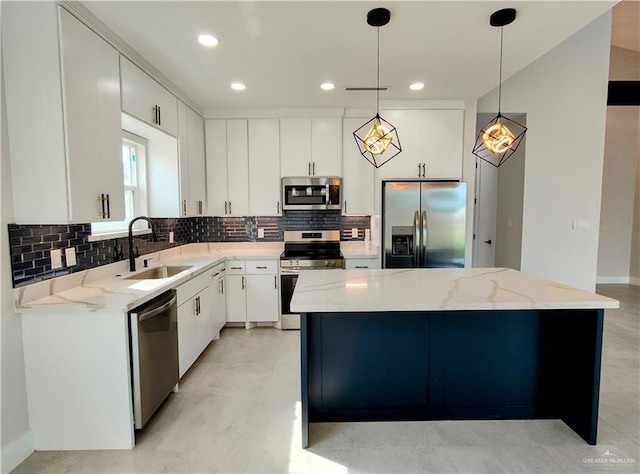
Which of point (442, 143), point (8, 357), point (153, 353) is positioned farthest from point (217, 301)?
point (442, 143)

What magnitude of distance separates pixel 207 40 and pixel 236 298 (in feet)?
8.48

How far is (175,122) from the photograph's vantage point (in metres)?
3.17

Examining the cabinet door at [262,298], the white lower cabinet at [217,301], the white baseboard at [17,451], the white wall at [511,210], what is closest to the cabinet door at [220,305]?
the white lower cabinet at [217,301]

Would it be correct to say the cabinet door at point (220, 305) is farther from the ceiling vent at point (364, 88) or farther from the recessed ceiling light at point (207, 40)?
the ceiling vent at point (364, 88)

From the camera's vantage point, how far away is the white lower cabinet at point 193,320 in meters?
2.55

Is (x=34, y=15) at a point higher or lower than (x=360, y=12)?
lower

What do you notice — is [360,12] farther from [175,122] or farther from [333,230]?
[333,230]

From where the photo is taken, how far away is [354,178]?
398 cm

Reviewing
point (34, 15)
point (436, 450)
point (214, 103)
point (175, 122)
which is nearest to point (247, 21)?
point (34, 15)

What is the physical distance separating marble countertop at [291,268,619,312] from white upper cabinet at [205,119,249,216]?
196cm

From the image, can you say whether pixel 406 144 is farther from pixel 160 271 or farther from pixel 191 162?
pixel 160 271

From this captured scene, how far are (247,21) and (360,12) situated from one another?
0.70m

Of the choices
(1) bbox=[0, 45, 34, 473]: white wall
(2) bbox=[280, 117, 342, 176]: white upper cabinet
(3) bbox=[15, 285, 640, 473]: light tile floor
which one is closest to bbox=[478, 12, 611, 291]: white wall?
(3) bbox=[15, 285, 640, 473]: light tile floor

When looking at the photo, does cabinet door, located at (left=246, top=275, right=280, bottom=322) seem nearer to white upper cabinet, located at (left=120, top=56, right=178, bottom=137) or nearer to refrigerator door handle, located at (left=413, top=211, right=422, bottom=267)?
refrigerator door handle, located at (left=413, top=211, right=422, bottom=267)
